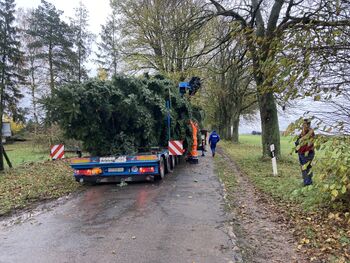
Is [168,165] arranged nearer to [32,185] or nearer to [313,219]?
[32,185]

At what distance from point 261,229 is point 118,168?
17.2 ft

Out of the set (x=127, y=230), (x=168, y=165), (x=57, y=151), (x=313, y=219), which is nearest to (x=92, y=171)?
(x=57, y=151)

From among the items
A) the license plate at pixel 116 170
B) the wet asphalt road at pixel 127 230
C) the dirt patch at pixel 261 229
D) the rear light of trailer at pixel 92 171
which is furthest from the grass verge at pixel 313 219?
the rear light of trailer at pixel 92 171

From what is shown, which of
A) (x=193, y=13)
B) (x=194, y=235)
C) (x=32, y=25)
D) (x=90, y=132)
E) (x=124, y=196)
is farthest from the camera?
(x=32, y=25)

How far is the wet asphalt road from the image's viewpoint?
15.7 feet

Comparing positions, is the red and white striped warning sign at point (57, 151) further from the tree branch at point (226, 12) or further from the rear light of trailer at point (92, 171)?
the tree branch at point (226, 12)

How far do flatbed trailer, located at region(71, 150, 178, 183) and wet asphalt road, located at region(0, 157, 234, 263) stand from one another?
1106 millimetres

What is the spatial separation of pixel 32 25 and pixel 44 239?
110 ft

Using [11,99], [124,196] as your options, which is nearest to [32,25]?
[11,99]

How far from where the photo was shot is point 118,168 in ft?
33.2

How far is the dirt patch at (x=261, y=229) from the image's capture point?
4851mm

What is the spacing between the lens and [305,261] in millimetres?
4598

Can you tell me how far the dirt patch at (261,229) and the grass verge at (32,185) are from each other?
4849mm

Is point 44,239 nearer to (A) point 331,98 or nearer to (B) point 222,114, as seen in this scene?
(A) point 331,98
